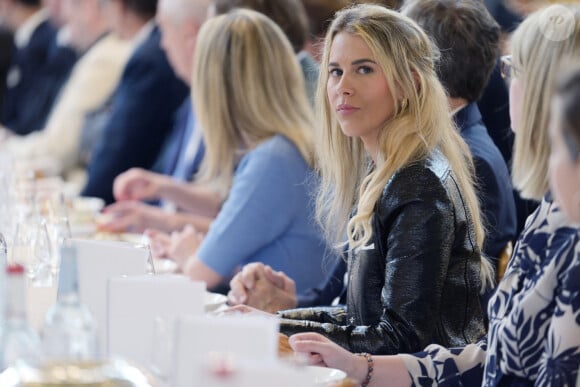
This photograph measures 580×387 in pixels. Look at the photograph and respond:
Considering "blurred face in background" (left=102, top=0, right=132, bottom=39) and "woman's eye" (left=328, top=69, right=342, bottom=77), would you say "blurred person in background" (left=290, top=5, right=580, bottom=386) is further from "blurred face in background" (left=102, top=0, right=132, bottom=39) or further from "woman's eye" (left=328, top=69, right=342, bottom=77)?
"blurred face in background" (left=102, top=0, right=132, bottom=39)

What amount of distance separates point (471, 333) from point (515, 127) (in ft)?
1.52

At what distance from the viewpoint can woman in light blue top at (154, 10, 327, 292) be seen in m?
3.30

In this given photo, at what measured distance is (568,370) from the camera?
177 centimetres

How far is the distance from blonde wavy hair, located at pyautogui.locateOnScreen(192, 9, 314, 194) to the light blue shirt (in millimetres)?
155

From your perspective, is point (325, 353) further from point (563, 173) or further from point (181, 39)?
point (181, 39)

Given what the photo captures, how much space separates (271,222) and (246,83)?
1.56 ft

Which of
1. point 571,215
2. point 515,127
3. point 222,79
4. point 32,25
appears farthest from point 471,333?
point 32,25

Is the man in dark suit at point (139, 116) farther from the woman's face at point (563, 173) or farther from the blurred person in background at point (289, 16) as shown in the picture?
the woman's face at point (563, 173)

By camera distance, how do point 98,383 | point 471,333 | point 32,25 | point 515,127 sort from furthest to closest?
point 32,25 → point 471,333 → point 515,127 → point 98,383

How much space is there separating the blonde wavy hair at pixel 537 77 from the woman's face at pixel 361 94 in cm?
46

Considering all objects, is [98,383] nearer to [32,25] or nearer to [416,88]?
[416,88]

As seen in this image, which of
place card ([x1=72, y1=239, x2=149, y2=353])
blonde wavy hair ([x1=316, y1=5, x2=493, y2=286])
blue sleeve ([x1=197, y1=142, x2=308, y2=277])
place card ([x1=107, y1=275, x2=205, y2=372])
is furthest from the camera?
blue sleeve ([x1=197, y1=142, x2=308, y2=277])

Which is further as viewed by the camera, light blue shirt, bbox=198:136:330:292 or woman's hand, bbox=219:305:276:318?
light blue shirt, bbox=198:136:330:292

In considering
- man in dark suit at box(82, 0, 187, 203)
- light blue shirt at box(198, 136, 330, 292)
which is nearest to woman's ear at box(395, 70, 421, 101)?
light blue shirt at box(198, 136, 330, 292)
